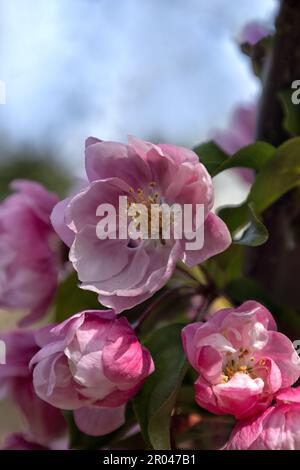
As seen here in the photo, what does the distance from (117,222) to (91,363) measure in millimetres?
126

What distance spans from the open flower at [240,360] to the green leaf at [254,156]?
0.17 metres

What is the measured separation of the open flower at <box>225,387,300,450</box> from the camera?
0.46m

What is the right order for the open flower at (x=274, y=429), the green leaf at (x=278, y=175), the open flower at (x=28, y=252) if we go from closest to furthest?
the open flower at (x=274, y=429) → the green leaf at (x=278, y=175) → the open flower at (x=28, y=252)

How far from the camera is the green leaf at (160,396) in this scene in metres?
0.52

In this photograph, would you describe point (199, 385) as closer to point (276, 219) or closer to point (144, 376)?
point (144, 376)

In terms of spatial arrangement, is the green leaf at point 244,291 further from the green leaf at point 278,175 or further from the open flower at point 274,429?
the open flower at point 274,429

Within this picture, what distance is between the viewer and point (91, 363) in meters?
0.48

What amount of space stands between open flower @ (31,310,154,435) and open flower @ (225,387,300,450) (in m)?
0.08

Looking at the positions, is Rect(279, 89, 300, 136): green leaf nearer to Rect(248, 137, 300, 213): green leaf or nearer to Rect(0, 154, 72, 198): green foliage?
Rect(248, 137, 300, 213): green leaf

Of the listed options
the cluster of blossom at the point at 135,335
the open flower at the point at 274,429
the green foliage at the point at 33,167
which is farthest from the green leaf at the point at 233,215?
the green foliage at the point at 33,167

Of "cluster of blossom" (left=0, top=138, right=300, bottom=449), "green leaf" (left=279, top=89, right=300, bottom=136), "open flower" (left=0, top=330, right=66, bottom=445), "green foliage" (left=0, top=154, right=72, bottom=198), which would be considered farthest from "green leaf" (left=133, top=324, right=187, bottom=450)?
"green foliage" (left=0, top=154, right=72, bottom=198)

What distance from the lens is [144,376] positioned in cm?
A: 50

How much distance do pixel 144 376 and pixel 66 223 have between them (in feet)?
0.38

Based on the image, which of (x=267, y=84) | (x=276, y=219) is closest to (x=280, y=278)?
(x=276, y=219)
